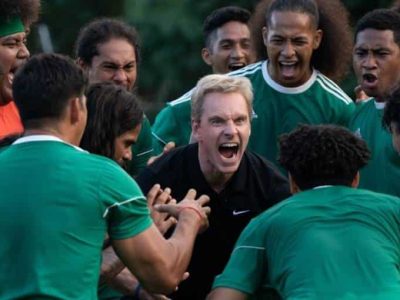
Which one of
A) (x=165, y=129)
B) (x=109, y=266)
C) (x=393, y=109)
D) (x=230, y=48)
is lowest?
(x=109, y=266)

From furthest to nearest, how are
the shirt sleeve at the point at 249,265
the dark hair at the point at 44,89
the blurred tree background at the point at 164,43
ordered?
the blurred tree background at the point at 164,43 < the shirt sleeve at the point at 249,265 < the dark hair at the point at 44,89

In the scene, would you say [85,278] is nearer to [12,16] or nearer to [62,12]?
[12,16]

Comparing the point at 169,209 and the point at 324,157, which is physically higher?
the point at 324,157

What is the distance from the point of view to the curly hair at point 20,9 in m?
8.02

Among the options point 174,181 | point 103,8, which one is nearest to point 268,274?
point 174,181

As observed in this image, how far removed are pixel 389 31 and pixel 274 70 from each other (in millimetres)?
687

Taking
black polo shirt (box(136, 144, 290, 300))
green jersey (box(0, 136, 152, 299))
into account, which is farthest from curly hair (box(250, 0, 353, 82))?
green jersey (box(0, 136, 152, 299))

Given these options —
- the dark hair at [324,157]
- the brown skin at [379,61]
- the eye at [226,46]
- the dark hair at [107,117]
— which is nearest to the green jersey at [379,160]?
the brown skin at [379,61]

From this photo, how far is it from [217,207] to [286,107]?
4.12 feet

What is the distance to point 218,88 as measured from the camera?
7410 mm

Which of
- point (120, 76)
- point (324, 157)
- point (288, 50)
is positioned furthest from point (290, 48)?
point (324, 157)

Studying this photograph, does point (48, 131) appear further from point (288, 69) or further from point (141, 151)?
point (288, 69)

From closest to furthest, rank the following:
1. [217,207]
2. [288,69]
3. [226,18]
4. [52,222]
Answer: [52,222] < [217,207] < [288,69] < [226,18]

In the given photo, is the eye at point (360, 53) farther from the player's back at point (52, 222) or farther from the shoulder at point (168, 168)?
the player's back at point (52, 222)
